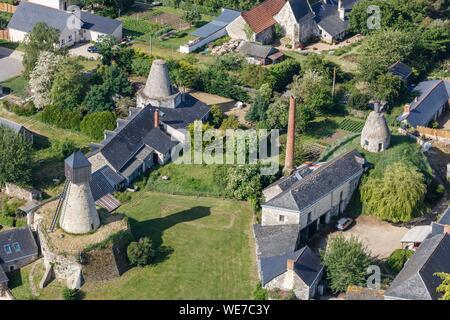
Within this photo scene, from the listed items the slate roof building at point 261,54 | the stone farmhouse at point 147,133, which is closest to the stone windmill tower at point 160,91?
the stone farmhouse at point 147,133

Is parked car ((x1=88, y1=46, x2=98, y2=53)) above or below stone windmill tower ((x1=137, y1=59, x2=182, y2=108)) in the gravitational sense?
below

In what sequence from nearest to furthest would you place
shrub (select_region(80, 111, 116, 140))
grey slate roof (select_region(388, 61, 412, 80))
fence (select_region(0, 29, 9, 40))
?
shrub (select_region(80, 111, 116, 140))
grey slate roof (select_region(388, 61, 412, 80))
fence (select_region(0, 29, 9, 40))

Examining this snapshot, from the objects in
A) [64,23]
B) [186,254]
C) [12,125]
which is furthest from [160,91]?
[64,23]

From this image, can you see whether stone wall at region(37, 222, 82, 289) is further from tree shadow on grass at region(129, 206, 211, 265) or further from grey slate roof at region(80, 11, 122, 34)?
grey slate roof at region(80, 11, 122, 34)

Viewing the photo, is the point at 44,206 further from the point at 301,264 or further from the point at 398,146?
the point at 398,146

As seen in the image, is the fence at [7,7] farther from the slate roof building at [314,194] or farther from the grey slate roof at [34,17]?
the slate roof building at [314,194]

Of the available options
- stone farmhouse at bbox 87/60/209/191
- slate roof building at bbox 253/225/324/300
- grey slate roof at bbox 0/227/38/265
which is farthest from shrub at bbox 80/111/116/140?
slate roof building at bbox 253/225/324/300

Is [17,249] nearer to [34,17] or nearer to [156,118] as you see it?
[156,118]
